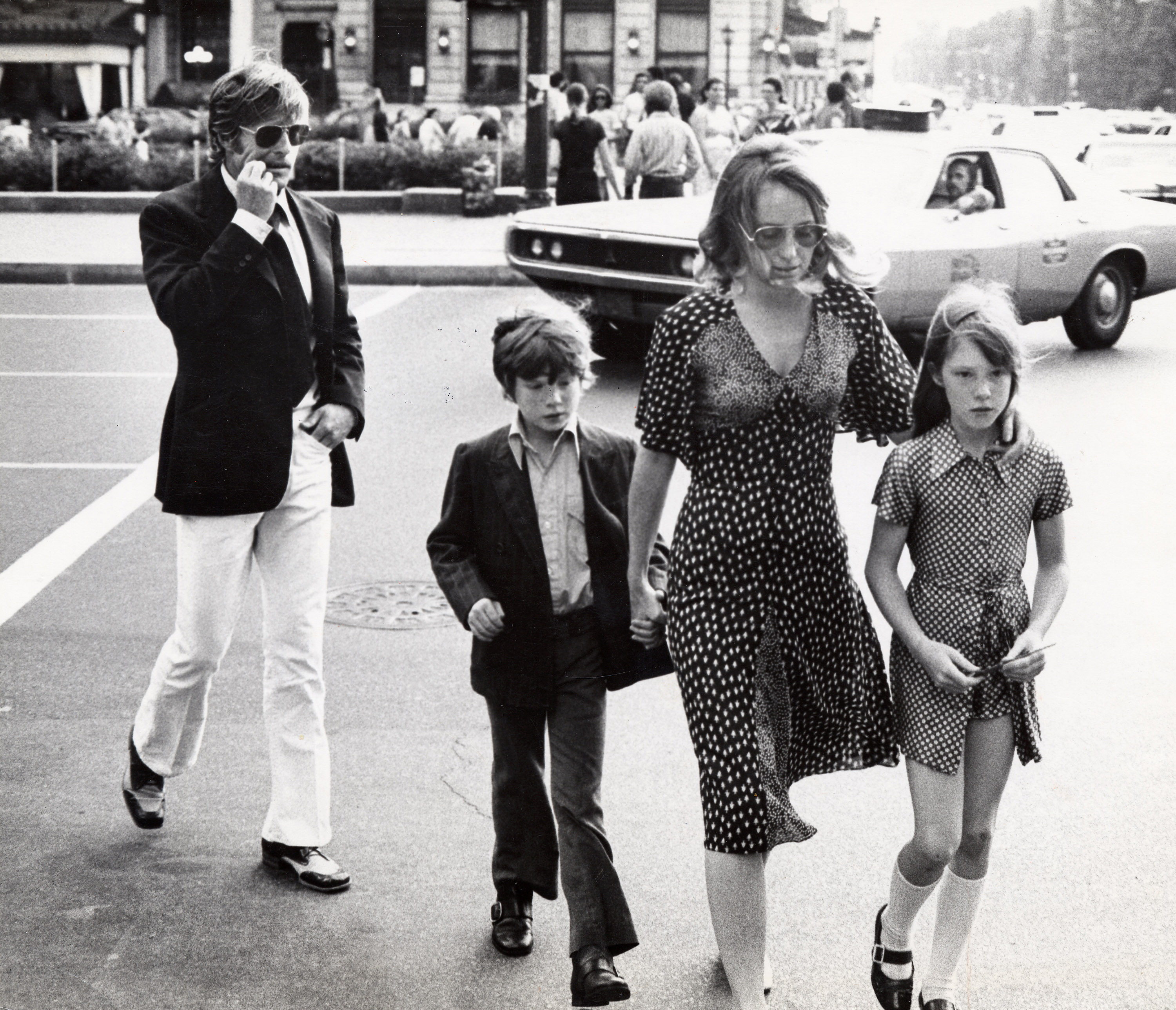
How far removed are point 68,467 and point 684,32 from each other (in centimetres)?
5187

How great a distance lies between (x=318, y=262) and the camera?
4281mm

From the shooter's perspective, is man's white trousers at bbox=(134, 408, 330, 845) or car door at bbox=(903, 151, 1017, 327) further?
car door at bbox=(903, 151, 1017, 327)

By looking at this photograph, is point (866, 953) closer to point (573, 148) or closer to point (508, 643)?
point (508, 643)

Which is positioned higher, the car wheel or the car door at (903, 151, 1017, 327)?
the car door at (903, 151, 1017, 327)

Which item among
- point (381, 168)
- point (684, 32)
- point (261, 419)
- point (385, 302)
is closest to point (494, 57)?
point (684, 32)

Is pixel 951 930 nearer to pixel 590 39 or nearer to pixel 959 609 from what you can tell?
pixel 959 609

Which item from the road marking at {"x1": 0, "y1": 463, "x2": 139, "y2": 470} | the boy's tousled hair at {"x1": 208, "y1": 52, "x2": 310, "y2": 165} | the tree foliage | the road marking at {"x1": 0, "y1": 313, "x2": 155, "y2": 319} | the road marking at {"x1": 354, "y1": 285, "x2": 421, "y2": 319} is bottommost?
the road marking at {"x1": 0, "y1": 463, "x2": 139, "y2": 470}

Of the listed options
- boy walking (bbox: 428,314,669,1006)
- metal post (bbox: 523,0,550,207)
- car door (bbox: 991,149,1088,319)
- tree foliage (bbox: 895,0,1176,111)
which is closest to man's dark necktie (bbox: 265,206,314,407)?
boy walking (bbox: 428,314,669,1006)

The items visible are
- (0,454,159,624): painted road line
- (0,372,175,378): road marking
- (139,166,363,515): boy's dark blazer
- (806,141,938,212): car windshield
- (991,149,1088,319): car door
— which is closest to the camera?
(139,166,363,515): boy's dark blazer

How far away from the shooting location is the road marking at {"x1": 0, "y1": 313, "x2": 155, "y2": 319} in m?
14.5

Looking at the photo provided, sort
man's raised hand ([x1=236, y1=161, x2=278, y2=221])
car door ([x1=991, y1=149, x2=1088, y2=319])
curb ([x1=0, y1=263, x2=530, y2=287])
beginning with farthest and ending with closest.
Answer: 1. curb ([x1=0, y1=263, x2=530, y2=287])
2. car door ([x1=991, y1=149, x2=1088, y2=319])
3. man's raised hand ([x1=236, y1=161, x2=278, y2=221])

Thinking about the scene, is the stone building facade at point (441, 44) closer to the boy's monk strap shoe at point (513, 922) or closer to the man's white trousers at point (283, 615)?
the man's white trousers at point (283, 615)

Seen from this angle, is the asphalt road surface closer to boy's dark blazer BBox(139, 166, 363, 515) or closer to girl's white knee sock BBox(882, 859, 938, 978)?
girl's white knee sock BBox(882, 859, 938, 978)

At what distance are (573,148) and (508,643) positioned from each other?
45.7 feet
